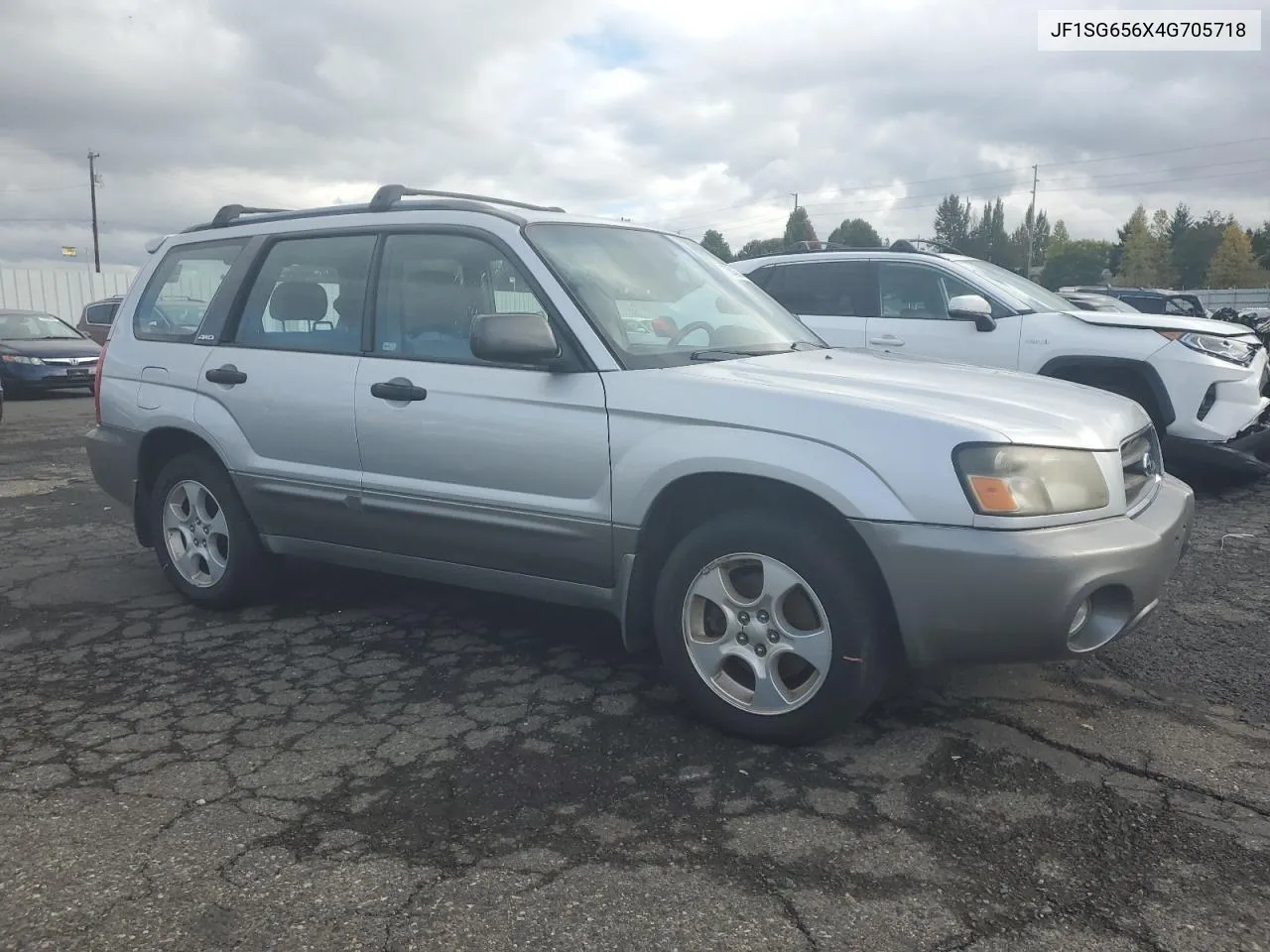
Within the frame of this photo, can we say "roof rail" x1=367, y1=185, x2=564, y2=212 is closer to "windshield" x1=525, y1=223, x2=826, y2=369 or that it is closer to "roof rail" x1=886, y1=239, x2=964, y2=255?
"windshield" x1=525, y1=223, x2=826, y2=369

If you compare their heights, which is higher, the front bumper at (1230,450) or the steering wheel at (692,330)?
the steering wheel at (692,330)

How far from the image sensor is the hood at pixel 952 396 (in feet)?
10.2

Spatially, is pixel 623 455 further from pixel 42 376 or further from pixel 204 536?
pixel 42 376

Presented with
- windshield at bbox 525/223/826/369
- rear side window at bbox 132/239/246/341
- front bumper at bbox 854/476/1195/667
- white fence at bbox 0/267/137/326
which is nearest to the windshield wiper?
windshield at bbox 525/223/826/369

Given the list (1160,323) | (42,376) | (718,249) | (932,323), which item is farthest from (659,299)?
(718,249)

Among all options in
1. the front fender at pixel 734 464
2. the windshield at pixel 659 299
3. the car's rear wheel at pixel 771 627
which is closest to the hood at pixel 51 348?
the windshield at pixel 659 299

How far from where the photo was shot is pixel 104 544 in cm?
629

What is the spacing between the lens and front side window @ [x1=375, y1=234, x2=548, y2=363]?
157 inches

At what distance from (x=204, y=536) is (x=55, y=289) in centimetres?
3413

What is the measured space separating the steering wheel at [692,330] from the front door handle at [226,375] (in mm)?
1980

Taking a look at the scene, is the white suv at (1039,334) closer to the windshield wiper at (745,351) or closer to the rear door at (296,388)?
the windshield wiper at (745,351)

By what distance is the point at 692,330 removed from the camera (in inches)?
158

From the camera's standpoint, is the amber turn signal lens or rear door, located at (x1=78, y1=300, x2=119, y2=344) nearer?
the amber turn signal lens

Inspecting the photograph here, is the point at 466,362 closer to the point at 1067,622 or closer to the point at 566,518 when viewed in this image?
the point at 566,518
